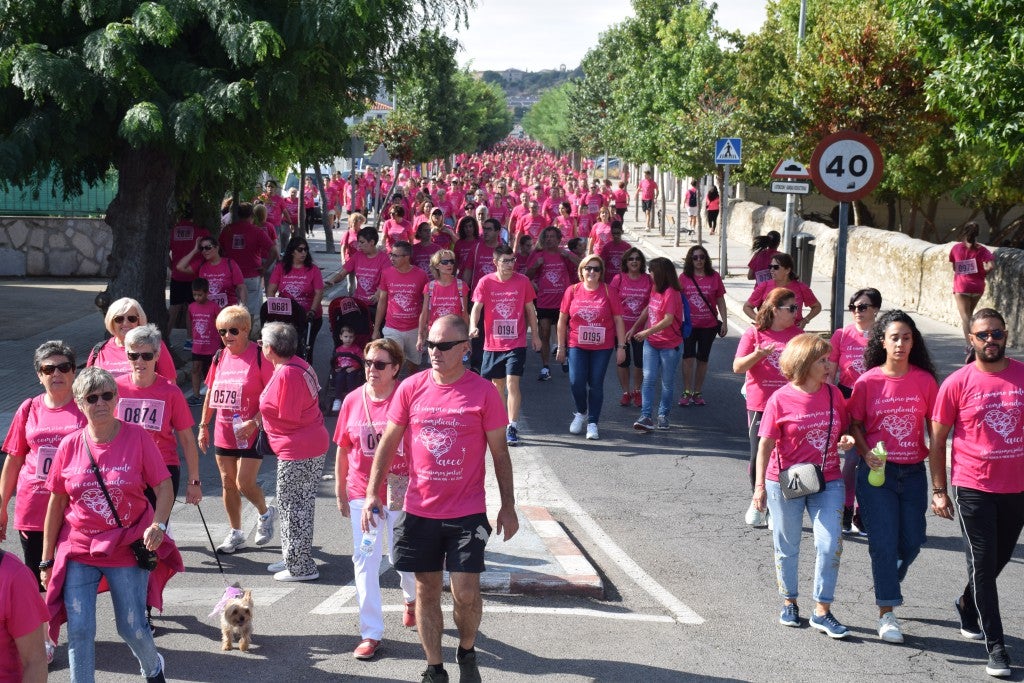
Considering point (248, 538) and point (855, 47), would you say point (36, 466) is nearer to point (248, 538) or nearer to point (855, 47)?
point (248, 538)

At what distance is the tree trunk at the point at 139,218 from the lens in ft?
49.0

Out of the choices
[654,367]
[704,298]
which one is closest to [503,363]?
[654,367]

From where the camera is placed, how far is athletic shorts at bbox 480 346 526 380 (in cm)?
1143

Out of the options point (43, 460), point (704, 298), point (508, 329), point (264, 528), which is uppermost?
point (704, 298)

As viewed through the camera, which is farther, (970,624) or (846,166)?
(846,166)

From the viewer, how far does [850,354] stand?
8688mm

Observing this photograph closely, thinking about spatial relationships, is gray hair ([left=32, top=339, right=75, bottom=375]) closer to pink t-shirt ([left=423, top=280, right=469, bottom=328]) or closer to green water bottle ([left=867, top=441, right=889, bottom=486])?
green water bottle ([left=867, top=441, right=889, bottom=486])

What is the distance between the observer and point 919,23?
47.7 feet

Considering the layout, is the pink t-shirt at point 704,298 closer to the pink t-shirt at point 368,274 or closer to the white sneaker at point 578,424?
the white sneaker at point 578,424

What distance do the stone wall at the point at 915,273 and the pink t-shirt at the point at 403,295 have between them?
8.45 metres

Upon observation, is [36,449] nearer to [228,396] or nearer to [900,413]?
[228,396]

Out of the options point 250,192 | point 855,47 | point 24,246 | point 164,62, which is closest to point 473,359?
point 164,62

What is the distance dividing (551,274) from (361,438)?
826cm

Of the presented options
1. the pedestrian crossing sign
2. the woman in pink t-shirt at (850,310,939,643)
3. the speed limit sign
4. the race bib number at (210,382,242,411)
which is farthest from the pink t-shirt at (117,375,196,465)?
the pedestrian crossing sign
